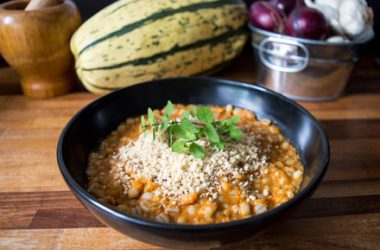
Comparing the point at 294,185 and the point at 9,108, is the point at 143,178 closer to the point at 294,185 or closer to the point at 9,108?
the point at 294,185

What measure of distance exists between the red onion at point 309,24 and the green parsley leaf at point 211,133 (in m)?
0.57

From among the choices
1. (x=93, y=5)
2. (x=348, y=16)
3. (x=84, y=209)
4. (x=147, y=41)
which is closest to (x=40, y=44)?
(x=147, y=41)

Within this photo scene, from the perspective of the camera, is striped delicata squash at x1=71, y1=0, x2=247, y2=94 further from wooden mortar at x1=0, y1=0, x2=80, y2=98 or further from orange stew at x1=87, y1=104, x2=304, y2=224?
orange stew at x1=87, y1=104, x2=304, y2=224

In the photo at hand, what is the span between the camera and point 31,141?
1.09m

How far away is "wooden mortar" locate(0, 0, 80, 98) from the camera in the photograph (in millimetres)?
1183

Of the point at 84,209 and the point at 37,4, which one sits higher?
the point at 37,4

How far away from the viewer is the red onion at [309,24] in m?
1.17

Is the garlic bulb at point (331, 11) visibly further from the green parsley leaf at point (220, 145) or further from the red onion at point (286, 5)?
the green parsley leaf at point (220, 145)

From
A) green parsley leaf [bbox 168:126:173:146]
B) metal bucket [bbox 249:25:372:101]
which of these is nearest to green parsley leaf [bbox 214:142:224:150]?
green parsley leaf [bbox 168:126:173:146]

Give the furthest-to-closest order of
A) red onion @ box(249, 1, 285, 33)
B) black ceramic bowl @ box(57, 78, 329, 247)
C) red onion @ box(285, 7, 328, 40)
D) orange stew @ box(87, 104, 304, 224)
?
red onion @ box(249, 1, 285, 33) < red onion @ box(285, 7, 328, 40) < orange stew @ box(87, 104, 304, 224) < black ceramic bowl @ box(57, 78, 329, 247)

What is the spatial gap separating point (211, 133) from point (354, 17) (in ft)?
2.34

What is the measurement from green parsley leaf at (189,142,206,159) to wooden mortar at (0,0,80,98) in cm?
74

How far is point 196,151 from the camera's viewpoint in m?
0.78

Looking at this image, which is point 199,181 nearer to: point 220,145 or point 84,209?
point 220,145
